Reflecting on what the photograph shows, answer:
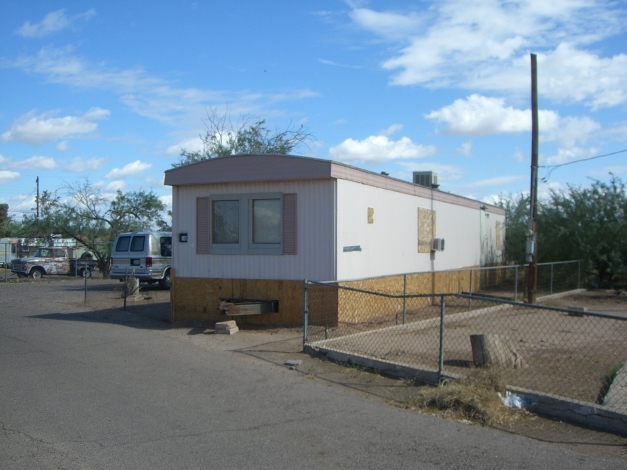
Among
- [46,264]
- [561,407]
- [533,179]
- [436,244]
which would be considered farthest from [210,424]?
[46,264]

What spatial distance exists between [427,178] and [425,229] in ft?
8.68

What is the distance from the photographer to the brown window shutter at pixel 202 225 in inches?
535

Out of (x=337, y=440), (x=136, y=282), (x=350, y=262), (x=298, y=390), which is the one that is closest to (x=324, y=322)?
(x=350, y=262)

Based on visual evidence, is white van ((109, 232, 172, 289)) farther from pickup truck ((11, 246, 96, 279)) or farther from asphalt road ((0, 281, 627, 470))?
asphalt road ((0, 281, 627, 470))

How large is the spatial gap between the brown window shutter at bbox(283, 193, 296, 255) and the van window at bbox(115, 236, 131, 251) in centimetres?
A: 1137

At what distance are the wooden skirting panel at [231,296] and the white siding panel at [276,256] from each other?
15 cm

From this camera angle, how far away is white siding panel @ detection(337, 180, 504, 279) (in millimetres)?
12633

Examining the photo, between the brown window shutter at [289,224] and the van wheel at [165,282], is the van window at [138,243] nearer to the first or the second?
the van wheel at [165,282]

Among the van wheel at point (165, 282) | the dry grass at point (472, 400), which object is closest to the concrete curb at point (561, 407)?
the dry grass at point (472, 400)

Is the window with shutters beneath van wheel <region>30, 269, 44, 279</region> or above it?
above

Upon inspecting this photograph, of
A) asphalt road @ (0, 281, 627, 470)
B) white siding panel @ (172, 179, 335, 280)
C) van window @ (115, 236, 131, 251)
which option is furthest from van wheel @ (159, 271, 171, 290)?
asphalt road @ (0, 281, 627, 470)

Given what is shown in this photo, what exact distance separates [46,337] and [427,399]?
7888 mm

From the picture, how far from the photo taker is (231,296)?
43.5 feet

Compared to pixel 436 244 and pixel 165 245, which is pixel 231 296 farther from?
pixel 165 245
